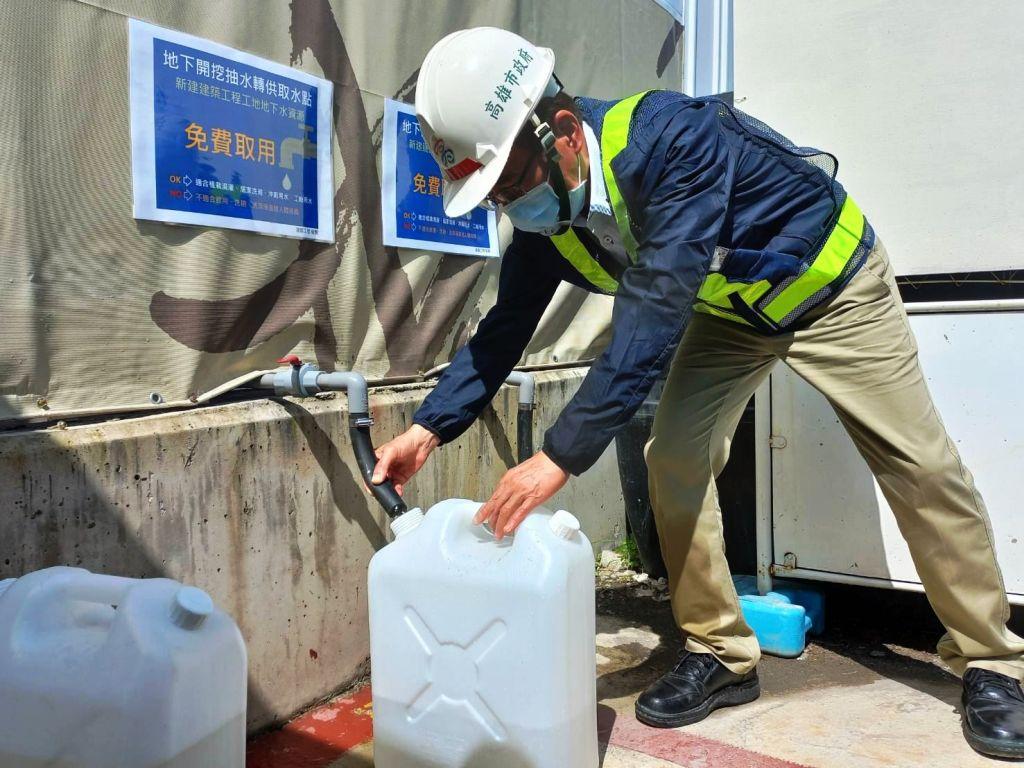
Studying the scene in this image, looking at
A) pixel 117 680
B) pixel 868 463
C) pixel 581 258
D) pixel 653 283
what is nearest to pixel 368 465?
pixel 581 258

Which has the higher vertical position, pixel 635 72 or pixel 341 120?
pixel 635 72

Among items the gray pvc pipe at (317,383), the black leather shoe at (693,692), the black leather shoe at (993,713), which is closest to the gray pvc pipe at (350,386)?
the gray pvc pipe at (317,383)

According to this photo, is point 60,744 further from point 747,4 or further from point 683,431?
point 747,4

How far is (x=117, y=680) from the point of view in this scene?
3.79 feet

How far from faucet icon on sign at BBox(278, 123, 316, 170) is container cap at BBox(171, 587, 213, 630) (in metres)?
1.42

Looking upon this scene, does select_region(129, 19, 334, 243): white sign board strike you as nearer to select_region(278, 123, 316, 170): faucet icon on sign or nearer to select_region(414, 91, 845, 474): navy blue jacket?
select_region(278, 123, 316, 170): faucet icon on sign

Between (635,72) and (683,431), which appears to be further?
(635,72)

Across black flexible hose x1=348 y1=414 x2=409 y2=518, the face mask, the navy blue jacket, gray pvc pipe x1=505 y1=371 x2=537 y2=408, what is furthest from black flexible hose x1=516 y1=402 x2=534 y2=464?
the face mask

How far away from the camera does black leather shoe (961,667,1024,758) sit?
203 centimetres

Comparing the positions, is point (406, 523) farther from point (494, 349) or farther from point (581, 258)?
point (581, 258)

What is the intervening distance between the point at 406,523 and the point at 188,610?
70 cm

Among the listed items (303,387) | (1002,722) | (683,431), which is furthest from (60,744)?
(1002,722)

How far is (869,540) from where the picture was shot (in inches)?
108

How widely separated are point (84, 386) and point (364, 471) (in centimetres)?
68
